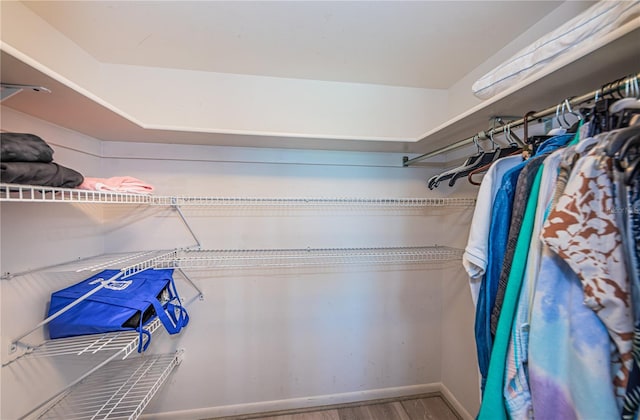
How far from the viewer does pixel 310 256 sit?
1.57m

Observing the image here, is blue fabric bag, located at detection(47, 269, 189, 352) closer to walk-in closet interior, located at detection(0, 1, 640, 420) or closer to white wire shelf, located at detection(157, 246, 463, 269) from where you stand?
walk-in closet interior, located at detection(0, 1, 640, 420)

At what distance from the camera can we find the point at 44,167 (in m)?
0.69

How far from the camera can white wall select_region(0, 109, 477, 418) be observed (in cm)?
144

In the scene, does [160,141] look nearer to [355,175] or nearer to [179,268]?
[179,268]

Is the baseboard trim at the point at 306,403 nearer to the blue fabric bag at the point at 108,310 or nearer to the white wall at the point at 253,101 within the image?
the blue fabric bag at the point at 108,310

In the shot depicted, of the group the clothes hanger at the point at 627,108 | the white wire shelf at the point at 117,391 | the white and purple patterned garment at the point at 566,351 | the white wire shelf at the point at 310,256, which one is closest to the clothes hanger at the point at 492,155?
the clothes hanger at the point at 627,108

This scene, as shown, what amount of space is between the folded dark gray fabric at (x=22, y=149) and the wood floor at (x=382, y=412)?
167 cm

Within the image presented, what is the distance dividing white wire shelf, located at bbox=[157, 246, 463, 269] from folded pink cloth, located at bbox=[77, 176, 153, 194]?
49 cm

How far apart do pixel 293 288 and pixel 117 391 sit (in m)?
0.95

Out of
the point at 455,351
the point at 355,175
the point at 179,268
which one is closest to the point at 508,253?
the point at 355,175

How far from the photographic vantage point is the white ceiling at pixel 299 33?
1.02 meters

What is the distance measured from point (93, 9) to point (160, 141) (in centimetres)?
58

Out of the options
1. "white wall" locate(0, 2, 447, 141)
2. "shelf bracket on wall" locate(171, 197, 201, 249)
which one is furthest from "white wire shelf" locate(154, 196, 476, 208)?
"white wall" locate(0, 2, 447, 141)

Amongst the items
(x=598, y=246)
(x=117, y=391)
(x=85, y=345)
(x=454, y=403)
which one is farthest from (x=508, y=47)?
(x=117, y=391)
